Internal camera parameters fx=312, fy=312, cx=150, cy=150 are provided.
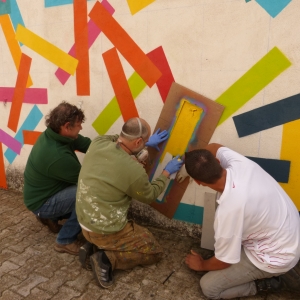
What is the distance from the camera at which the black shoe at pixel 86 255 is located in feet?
7.75

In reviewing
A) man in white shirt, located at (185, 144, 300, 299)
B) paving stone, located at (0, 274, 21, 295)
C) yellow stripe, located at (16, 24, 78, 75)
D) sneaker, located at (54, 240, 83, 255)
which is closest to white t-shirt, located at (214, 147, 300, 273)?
man in white shirt, located at (185, 144, 300, 299)

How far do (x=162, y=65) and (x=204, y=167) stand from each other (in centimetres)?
107

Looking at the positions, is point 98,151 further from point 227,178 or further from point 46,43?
point 46,43

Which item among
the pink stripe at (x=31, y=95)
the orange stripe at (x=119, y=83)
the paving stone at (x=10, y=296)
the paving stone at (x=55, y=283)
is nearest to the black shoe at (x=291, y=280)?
the paving stone at (x=55, y=283)

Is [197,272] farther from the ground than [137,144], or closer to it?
closer to it

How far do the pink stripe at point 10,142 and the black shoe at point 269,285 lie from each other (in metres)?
2.82

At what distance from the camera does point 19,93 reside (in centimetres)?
339

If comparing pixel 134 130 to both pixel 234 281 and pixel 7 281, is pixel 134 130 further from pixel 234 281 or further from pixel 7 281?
pixel 7 281

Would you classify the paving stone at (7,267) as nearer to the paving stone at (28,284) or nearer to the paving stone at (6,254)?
the paving stone at (6,254)

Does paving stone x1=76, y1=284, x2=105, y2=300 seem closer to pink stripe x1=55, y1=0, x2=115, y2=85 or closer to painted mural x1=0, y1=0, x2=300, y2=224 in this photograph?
painted mural x1=0, y1=0, x2=300, y2=224

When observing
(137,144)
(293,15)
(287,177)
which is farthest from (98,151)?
(293,15)

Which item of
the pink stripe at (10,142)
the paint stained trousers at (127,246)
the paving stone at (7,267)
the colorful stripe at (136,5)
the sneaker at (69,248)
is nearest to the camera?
the paint stained trousers at (127,246)

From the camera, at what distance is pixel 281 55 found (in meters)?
2.10

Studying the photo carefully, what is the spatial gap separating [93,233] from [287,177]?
1454 millimetres
